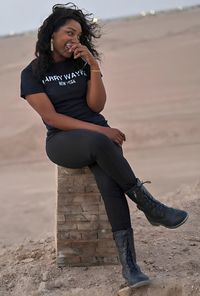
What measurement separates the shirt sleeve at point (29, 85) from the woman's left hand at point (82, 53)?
28 cm

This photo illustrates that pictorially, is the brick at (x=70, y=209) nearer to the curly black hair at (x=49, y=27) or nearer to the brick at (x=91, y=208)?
the brick at (x=91, y=208)

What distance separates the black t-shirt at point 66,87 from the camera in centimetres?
364

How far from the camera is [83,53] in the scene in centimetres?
364

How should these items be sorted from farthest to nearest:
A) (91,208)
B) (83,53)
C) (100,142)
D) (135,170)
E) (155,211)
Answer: (135,170) → (91,208) → (83,53) → (155,211) → (100,142)

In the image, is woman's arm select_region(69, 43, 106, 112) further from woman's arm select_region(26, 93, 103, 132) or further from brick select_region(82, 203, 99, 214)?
brick select_region(82, 203, 99, 214)

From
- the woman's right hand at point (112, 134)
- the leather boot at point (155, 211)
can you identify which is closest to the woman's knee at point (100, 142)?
the woman's right hand at point (112, 134)

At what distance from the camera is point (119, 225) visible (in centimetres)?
347

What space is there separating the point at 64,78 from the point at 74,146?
0.47 metres

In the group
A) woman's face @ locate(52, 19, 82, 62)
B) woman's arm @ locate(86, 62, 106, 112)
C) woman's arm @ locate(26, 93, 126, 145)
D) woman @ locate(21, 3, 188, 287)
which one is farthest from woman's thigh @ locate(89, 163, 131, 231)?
woman's face @ locate(52, 19, 82, 62)

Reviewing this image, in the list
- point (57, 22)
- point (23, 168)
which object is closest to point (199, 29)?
point (23, 168)

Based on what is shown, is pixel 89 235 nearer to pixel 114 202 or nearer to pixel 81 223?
pixel 81 223

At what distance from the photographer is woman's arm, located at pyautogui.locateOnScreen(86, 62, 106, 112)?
3.69 m

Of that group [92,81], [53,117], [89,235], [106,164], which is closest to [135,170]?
[89,235]

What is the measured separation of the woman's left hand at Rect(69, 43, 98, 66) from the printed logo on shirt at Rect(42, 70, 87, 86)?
0.12 m
